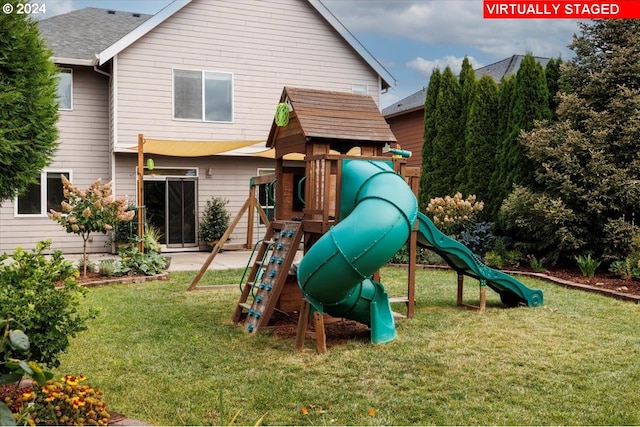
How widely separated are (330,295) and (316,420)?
177cm

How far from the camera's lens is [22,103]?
23.9 ft

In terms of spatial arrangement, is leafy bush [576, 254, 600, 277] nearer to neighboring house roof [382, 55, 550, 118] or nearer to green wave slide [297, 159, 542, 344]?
green wave slide [297, 159, 542, 344]

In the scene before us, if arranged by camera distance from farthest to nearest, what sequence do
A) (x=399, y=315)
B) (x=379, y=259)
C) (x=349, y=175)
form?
(x=399, y=315), (x=349, y=175), (x=379, y=259)

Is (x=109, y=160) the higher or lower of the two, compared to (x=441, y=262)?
higher

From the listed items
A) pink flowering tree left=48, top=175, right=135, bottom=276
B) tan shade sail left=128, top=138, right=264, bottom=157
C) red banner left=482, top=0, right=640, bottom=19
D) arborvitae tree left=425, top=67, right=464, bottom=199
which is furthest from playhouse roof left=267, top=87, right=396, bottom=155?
arborvitae tree left=425, top=67, right=464, bottom=199

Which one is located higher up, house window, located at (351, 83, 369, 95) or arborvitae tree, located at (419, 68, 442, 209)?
house window, located at (351, 83, 369, 95)

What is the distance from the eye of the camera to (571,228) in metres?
11.2

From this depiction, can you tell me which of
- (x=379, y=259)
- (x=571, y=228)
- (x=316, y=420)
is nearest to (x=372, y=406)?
(x=316, y=420)

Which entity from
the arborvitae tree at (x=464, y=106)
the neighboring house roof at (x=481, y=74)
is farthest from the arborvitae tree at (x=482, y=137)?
the neighboring house roof at (x=481, y=74)

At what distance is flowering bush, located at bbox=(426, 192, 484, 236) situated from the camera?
12.7 metres

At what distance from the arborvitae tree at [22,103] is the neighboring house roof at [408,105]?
1481 cm

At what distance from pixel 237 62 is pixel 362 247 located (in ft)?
41.2

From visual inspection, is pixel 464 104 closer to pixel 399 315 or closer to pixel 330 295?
pixel 399 315

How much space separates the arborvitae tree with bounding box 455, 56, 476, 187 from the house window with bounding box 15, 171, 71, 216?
10323 mm
